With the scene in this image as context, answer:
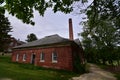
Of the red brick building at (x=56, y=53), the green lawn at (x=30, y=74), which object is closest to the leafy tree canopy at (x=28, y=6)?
the green lawn at (x=30, y=74)

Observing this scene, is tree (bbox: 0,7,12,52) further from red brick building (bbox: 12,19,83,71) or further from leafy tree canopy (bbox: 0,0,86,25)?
leafy tree canopy (bbox: 0,0,86,25)

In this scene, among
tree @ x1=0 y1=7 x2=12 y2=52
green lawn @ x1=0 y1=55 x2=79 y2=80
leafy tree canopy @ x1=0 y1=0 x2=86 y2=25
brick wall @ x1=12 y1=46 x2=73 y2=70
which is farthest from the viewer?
tree @ x1=0 y1=7 x2=12 y2=52

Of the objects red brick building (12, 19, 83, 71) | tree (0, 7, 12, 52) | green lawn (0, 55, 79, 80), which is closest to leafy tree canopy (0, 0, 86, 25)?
green lawn (0, 55, 79, 80)

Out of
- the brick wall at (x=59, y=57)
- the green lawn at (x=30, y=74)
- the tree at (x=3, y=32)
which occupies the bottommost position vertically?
the green lawn at (x=30, y=74)

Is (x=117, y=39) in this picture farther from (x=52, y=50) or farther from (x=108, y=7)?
(x=108, y=7)

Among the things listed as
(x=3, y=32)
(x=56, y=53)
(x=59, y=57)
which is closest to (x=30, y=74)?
(x=59, y=57)

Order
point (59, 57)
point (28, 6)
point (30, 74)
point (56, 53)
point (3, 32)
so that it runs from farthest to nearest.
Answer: point (3, 32) < point (56, 53) < point (59, 57) < point (30, 74) < point (28, 6)

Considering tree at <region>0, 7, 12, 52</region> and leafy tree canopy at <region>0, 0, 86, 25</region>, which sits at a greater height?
tree at <region>0, 7, 12, 52</region>

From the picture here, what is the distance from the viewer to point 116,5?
37.0 ft

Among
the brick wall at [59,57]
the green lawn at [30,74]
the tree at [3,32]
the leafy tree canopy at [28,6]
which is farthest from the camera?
the tree at [3,32]

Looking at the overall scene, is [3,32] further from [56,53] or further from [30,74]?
[30,74]

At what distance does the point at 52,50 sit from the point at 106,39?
22471mm

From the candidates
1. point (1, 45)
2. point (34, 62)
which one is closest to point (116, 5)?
point (34, 62)

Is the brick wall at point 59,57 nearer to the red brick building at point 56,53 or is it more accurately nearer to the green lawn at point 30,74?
the red brick building at point 56,53
